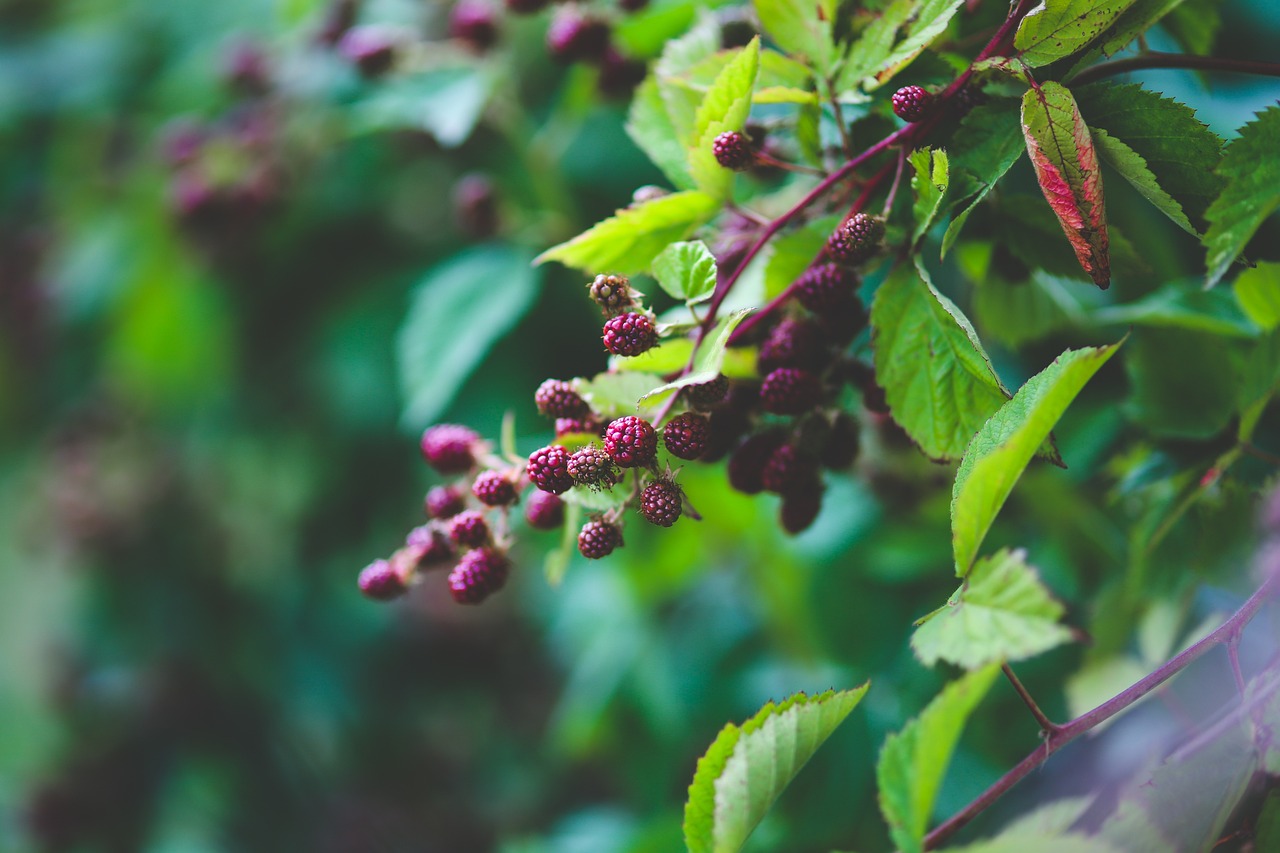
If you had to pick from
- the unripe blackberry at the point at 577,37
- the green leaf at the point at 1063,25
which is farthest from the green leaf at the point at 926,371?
the unripe blackberry at the point at 577,37

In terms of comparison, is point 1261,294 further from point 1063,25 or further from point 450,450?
point 450,450

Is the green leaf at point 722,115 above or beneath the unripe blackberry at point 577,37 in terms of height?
above

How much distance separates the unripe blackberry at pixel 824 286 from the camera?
1.69ft

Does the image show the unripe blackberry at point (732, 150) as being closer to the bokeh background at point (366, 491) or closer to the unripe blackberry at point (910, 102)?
the unripe blackberry at point (910, 102)

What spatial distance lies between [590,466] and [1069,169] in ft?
0.90

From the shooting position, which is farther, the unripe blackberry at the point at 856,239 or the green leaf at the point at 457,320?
the green leaf at the point at 457,320

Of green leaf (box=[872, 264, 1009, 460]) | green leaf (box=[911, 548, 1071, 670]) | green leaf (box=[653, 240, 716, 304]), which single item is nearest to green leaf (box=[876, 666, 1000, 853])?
green leaf (box=[911, 548, 1071, 670])

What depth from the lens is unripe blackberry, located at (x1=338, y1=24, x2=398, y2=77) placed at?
1037 mm

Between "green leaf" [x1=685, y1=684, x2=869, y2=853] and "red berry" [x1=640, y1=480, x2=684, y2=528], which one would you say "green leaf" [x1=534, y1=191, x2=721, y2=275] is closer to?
"red berry" [x1=640, y1=480, x2=684, y2=528]

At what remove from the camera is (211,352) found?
1477 millimetres

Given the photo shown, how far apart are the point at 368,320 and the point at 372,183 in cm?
22

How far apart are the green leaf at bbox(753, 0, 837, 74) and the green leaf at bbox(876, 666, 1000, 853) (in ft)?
1.13

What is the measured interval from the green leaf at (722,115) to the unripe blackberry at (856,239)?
0.25 ft

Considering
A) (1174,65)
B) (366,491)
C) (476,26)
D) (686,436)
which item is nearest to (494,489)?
(686,436)
